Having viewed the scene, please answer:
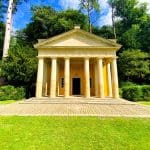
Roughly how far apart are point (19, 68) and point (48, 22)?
18101mm

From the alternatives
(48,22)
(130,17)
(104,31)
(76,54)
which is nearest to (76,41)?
(76,54)

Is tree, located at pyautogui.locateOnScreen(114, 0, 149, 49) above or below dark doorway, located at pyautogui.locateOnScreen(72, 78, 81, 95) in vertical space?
above

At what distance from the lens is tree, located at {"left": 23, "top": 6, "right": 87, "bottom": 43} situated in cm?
4641

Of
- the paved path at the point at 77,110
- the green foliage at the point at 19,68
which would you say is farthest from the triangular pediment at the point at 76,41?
the paved path at the point at 77,110

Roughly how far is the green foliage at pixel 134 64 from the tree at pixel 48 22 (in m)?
11.9

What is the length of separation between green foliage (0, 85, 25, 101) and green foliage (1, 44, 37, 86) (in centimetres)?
252

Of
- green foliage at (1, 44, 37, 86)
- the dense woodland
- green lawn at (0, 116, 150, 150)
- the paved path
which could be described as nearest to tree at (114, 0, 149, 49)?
the dense woodland

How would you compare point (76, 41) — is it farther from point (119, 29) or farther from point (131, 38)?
point (119, 29)

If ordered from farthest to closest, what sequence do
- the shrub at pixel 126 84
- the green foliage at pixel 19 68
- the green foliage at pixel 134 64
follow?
the shrub at pixel 126 84 → the green foliage at pixel 134 64 → the green foliage at pixel 19 68

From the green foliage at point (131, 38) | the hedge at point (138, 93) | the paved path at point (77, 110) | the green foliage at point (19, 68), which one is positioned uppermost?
the green foliage at point (131, 38)

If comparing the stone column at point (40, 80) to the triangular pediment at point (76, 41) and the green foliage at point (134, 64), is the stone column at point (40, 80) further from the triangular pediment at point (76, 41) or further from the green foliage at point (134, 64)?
the green foliage at point (134, 64)

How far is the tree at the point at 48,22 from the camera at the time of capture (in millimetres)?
46406

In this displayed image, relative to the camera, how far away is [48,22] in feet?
153

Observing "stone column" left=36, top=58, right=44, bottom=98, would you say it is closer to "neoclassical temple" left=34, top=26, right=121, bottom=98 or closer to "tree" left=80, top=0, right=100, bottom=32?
"neoclassical temple" left=34, top=26, right=121, bottom=98
